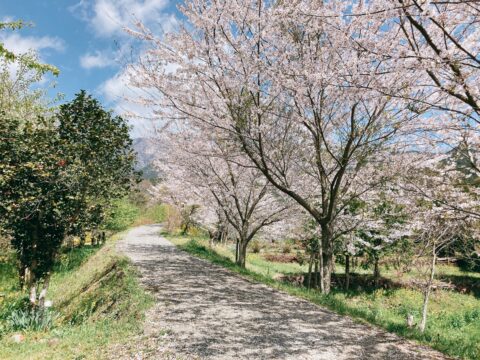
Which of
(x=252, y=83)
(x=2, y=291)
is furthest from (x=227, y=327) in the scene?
(x=2, y=291)

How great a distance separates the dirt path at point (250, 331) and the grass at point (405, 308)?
0.37 m

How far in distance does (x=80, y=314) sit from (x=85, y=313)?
189 mm

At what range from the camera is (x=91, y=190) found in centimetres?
884

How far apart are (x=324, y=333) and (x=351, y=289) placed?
1805 centimetres

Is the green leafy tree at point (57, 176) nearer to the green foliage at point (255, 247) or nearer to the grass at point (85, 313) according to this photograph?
the grass at point (85, 313)

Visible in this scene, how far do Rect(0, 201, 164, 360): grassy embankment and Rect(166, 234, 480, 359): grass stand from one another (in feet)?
12.1

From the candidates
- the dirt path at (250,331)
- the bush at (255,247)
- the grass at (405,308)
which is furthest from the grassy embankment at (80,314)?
the bush at (255,247)

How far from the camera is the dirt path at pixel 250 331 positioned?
15.5 ft

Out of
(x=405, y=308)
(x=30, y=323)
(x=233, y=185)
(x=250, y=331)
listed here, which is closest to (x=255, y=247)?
(x=405, y=308)

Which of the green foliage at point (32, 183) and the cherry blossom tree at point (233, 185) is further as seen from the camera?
the cherry blossom tree at point (233, 185)

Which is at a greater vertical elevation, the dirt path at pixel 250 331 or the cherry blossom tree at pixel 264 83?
the cherry blossom tree at pixel 264 83

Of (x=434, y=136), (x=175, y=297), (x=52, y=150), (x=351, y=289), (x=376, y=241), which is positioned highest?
(x=434, y=136)

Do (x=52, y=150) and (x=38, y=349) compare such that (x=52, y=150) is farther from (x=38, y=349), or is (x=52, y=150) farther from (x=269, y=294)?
(x=269, y=294)

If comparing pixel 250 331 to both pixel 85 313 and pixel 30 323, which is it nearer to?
pixel 85 313
